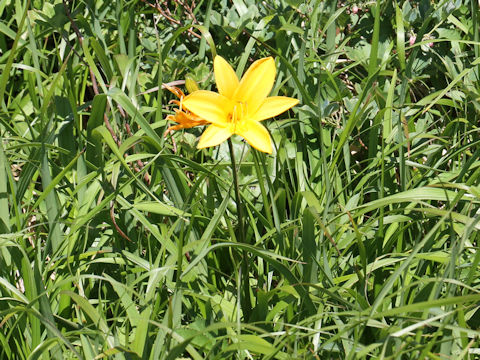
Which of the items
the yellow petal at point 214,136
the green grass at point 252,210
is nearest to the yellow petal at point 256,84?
the yellow petal at point 214,136

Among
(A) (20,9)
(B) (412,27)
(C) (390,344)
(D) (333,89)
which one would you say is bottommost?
(C) (390,344)

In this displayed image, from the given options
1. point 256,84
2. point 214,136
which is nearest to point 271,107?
point 256,84

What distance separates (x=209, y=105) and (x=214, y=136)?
0.09 meters

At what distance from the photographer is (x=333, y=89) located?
2.59 m

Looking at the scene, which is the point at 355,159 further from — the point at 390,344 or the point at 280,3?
the point at 390,344

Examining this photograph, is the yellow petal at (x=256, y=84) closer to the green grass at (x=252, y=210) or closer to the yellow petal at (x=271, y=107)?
the yellow petal at (x=271, y=107)

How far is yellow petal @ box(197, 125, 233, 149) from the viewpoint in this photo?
153 cm

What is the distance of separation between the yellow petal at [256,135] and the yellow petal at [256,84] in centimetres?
7

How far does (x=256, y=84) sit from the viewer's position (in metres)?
1.65

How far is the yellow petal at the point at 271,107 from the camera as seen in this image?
5.34ft

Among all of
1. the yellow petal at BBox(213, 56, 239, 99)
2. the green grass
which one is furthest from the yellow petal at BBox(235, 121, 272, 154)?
the green grass

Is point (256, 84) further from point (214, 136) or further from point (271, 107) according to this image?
point (214, 136)

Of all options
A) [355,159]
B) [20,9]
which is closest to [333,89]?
[355,159]

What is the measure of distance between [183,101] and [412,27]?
1.50 m
